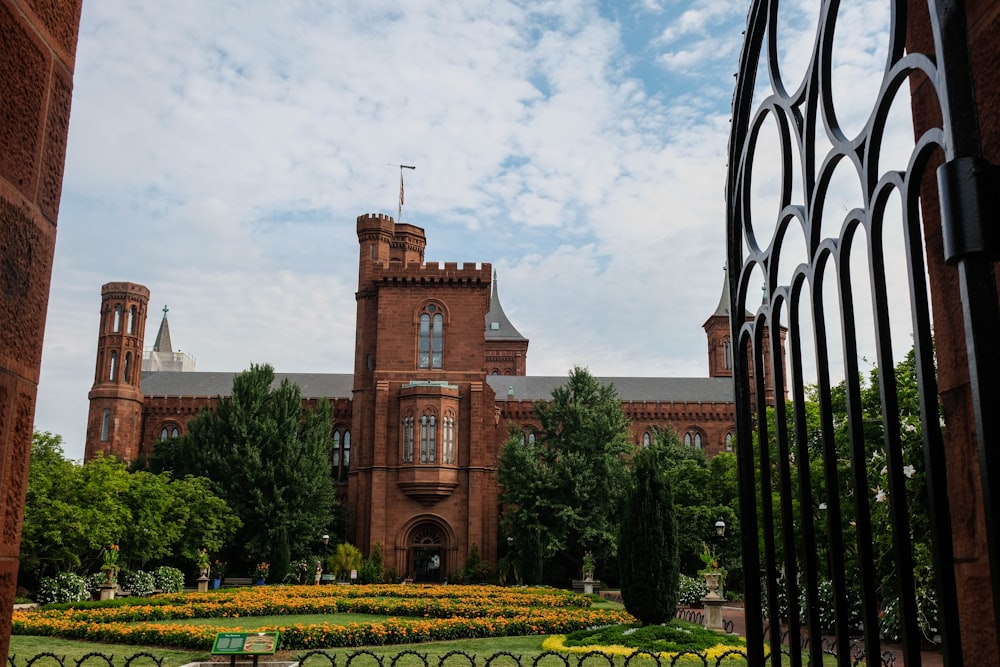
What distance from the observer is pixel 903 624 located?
A: 170cm

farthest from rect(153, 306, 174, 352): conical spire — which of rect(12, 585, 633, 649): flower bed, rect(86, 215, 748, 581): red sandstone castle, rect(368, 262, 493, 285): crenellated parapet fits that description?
rect(12, 585, 633, 649): flower bed

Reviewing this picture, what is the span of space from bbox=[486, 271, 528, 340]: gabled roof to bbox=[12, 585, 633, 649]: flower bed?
1437 inches

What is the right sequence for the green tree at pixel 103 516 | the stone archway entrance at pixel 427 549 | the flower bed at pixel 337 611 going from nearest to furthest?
the flower bed at pixel 337 611 < the green tree at pixel 103 516 < the stone archway entrance at pixel 427 549

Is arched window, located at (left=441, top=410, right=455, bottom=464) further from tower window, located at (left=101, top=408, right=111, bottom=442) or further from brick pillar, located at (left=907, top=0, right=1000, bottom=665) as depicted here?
brick pillar, located at (left=907, top=0, right=1000, bottom=665)

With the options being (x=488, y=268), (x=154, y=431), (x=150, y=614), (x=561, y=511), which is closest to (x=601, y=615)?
(x=150, y=614)

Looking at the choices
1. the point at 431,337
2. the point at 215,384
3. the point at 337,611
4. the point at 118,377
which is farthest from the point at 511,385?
the point at 337,611

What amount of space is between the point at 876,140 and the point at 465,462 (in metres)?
36.0

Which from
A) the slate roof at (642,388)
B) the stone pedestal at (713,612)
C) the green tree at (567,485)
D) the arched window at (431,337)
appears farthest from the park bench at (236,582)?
the stone pedestal at (713,612)

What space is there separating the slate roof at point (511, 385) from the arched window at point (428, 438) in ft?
44.9

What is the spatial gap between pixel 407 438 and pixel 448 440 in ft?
5.52

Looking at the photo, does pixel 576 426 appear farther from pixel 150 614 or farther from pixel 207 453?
pixel 150 614

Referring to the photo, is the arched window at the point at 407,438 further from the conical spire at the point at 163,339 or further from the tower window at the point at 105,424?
the conical spire at the point at 163,339

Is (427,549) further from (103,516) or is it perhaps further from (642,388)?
(642,388)

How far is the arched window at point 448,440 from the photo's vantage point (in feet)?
121
